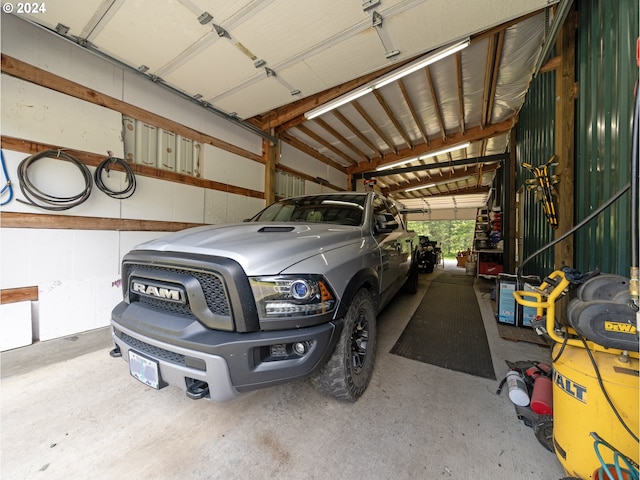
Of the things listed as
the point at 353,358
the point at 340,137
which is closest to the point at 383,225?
the point at 353,358

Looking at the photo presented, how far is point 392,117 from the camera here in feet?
18.3

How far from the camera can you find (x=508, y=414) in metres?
1.63

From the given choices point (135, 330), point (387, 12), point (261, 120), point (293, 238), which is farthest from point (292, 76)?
point (135, 330)

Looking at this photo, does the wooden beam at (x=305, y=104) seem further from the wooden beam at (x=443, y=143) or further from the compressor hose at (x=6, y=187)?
the compressor hose at (x=6, y=187)

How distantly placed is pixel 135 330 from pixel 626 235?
321 centimetres

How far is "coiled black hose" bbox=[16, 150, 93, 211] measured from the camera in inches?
100

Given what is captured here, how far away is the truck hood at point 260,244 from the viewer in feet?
4.23

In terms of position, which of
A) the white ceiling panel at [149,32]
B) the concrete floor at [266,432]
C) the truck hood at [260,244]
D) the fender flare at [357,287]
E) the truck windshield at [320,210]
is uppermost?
the white ceiling panel at [149,32]

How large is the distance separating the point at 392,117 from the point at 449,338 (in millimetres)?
4795

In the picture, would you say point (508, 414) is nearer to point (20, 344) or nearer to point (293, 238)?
point (293, 238)

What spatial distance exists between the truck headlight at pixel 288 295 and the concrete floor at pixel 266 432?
2.60 feet

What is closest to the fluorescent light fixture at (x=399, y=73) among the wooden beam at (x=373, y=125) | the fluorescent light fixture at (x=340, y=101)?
the fluorescent light fixture at (x=340, y=101)

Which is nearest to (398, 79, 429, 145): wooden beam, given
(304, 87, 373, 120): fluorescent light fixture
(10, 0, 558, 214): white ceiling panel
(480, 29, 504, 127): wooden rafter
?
(10, 0, 558, 214): white ceiling panel

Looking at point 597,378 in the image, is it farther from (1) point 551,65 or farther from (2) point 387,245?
(1) point 551,65
